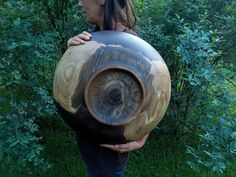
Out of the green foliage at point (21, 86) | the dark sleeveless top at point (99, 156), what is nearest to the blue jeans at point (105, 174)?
the dark sleeveless top at point (99, 156)

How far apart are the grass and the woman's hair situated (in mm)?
2113

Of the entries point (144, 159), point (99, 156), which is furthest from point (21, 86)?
point (144, 159)

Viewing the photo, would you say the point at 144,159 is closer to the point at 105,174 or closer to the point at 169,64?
the point at 169,64

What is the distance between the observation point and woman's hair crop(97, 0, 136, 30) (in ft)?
7.93

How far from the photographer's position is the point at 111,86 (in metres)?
2.12

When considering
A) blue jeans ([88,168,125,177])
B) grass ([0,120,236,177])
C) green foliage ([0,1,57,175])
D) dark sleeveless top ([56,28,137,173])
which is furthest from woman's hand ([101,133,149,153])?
grass ([0,120,236,177])

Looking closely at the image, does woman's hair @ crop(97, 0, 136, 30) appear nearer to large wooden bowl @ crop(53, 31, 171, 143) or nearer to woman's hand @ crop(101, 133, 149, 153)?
large wooden bowl @ crop(53, 31, 171, 143)

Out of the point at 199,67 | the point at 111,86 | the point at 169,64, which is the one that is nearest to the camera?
the point at 111,86

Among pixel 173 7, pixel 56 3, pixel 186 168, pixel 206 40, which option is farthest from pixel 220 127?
pixel 56 3

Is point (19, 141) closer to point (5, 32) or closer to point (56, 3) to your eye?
point (5, 32)

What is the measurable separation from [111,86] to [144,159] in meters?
2.51

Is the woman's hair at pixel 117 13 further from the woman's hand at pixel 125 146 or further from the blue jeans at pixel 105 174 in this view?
the blue jeans at pixel 105 174

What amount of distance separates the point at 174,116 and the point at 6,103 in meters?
1.62

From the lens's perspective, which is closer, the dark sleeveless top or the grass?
the dark sleeveless top
